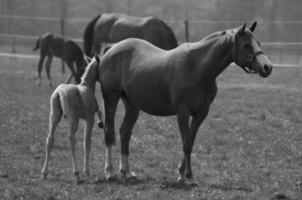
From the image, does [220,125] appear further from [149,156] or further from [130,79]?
[130,79]

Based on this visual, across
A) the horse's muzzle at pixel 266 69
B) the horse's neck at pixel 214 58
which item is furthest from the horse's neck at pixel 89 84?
the horse's muzzle at pixel 266 69

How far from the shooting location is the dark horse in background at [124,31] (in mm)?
16656

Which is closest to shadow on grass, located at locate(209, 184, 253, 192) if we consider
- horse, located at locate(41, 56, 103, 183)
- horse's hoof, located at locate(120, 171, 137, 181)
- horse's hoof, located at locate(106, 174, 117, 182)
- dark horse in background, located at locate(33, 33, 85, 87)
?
horse's hoof, located at locate(120, 171, 137, 181)

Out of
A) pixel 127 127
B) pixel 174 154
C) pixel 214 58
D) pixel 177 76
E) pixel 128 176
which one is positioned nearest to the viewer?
pixel 214 58

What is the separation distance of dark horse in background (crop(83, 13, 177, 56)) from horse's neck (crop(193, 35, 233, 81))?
351 inches

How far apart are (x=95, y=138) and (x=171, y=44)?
590cm

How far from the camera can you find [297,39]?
41.0 meters

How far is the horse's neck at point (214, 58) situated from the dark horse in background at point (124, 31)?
351 inches

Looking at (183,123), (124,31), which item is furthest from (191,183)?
(124,31)

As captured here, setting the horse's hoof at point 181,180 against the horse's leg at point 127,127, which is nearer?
the horse's hoof at point 181,180

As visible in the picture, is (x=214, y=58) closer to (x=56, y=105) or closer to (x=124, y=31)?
(x=56, y=105)

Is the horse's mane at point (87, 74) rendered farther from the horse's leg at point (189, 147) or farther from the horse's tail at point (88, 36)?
the horse's tail at point (88, 36)

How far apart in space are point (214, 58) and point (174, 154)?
2.74m

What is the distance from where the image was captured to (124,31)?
720 inches
